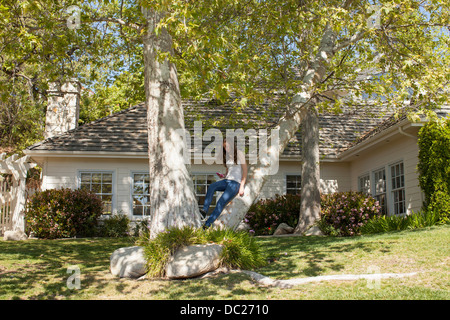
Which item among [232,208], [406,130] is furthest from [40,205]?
[406,130]

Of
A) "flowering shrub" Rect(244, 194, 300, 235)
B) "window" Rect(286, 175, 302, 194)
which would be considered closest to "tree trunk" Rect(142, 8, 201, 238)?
"flowering shrub" Rect(244, 194, 300, 235)

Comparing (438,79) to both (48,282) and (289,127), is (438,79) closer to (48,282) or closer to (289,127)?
(289,127)

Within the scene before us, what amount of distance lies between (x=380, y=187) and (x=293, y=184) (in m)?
3.11

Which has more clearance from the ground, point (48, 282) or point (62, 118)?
point (62, 118)

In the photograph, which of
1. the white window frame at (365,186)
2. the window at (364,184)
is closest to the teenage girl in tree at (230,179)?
the white window frame at (365,186)

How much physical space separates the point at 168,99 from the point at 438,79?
5431mm

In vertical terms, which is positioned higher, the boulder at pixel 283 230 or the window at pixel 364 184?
the window at pixel 364 184

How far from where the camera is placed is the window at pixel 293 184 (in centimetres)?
1689

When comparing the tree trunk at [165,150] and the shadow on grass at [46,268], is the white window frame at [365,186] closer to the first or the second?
the shadow on grass at [46,268]

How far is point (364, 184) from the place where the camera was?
16438mm

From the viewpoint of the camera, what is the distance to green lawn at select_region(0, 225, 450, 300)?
5594 mm

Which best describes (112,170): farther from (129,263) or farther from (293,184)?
(129,263)

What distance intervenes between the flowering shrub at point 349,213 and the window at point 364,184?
7.06 ft
